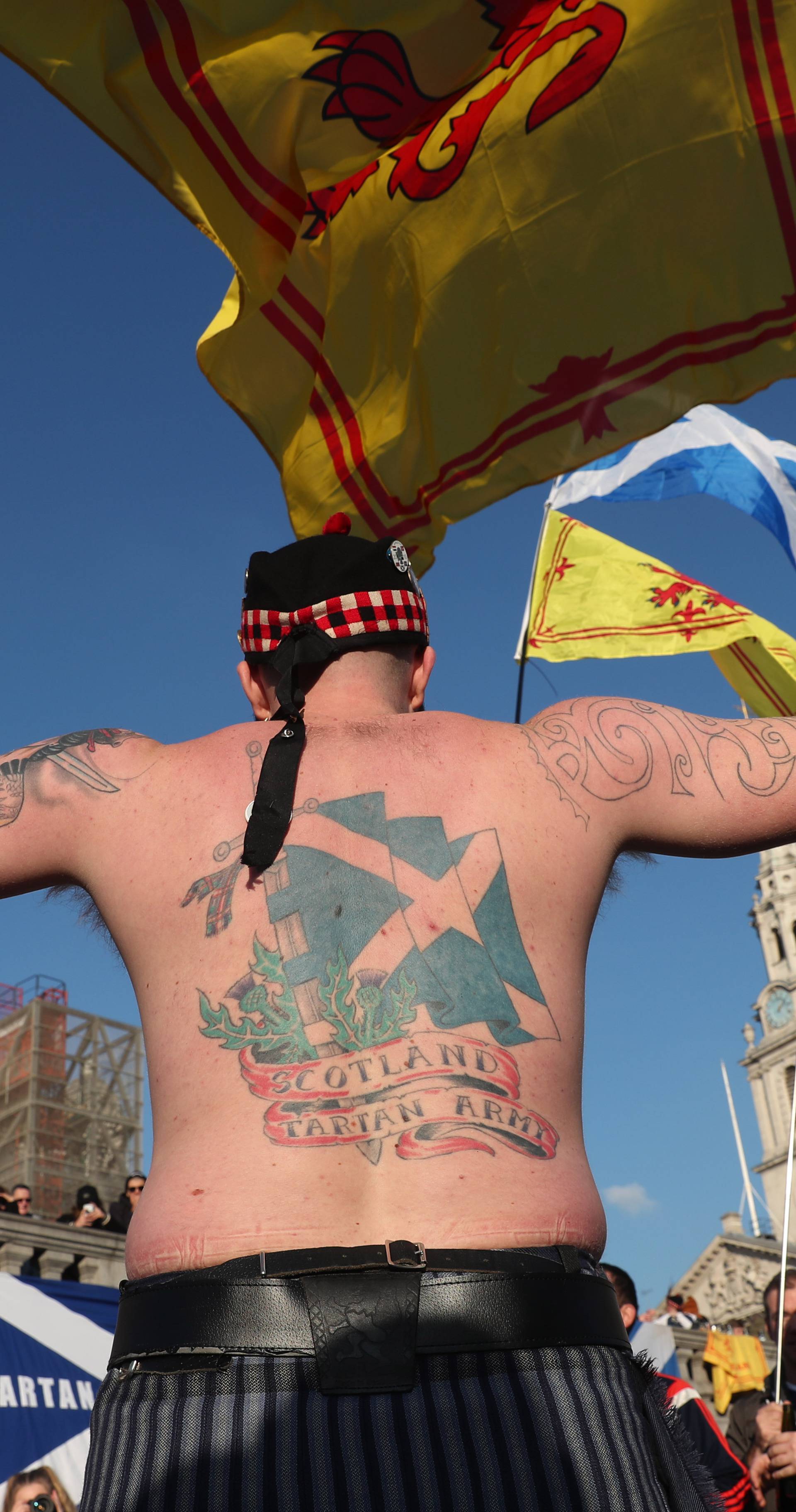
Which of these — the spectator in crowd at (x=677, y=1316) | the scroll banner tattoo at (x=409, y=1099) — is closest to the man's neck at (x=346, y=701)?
the scroll banner tattoo at (x=409, y=1099)

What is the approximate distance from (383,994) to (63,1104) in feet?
106

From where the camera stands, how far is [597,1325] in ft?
5.58

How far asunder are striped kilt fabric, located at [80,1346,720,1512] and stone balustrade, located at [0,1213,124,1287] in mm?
10460

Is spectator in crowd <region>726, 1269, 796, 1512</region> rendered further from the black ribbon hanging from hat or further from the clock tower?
the clock tower

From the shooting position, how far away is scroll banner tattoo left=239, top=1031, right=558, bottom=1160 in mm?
1761

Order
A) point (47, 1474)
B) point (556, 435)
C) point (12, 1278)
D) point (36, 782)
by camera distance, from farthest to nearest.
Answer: point (12, 1278), point (47, 1474), point (556, 435), point (36, 782)

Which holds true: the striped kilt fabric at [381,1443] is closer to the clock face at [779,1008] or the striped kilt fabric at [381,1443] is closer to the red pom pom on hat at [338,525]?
the red pom pom on hat at [338,525]

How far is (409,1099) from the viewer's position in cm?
178

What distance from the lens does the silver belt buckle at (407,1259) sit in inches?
63.2

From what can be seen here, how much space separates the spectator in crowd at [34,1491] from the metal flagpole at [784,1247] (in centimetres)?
378

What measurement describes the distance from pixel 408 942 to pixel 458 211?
3.27m

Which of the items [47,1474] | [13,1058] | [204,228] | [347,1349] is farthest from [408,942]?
[13,1058]

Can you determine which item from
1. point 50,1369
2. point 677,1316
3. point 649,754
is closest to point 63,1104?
point 677,1316

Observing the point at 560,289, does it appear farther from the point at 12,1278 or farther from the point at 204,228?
the point at 12,1278
